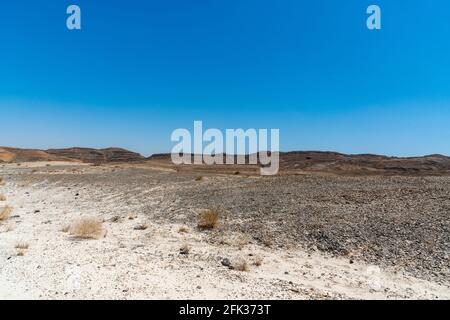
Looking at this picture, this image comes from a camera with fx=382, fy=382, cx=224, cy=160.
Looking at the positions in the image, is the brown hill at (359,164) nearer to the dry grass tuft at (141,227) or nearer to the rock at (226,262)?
the dry grass tuft at (141,227)

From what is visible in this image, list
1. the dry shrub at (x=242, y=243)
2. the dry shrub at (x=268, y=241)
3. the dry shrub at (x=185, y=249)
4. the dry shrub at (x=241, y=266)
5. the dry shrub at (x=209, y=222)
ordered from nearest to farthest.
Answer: the dry shrub at (x=241, y=266)
the dry shrub at (x=185, y=249)
the dry shrub at (x=242, y=243)
the dry shrub at (x=268, y=241)
the dry shrub at (x=209, y=222)

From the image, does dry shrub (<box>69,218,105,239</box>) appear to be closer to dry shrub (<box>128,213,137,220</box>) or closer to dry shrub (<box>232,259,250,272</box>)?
dry shrub (<box>128,213,137,220</box>)

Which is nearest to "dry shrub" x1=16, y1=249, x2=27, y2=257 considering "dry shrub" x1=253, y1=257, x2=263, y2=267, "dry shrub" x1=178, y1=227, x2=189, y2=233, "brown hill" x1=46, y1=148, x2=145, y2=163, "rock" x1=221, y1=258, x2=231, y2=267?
"dry shrub" x1=178, y1=227, x2=189, y2=233

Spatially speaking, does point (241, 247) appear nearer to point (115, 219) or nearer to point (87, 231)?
point (87, 231)

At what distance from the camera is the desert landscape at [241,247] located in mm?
7359

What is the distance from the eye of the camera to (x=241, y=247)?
10.7m

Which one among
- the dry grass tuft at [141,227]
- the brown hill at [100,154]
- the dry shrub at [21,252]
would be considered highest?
the brown hill at [100,154]

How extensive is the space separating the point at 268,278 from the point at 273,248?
103 inches

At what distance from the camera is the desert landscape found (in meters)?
7.36

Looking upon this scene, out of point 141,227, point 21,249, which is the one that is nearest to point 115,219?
point 141,227

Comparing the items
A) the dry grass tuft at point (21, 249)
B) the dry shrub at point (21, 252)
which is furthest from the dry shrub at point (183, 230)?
the dry shrub at point (21, 252)
